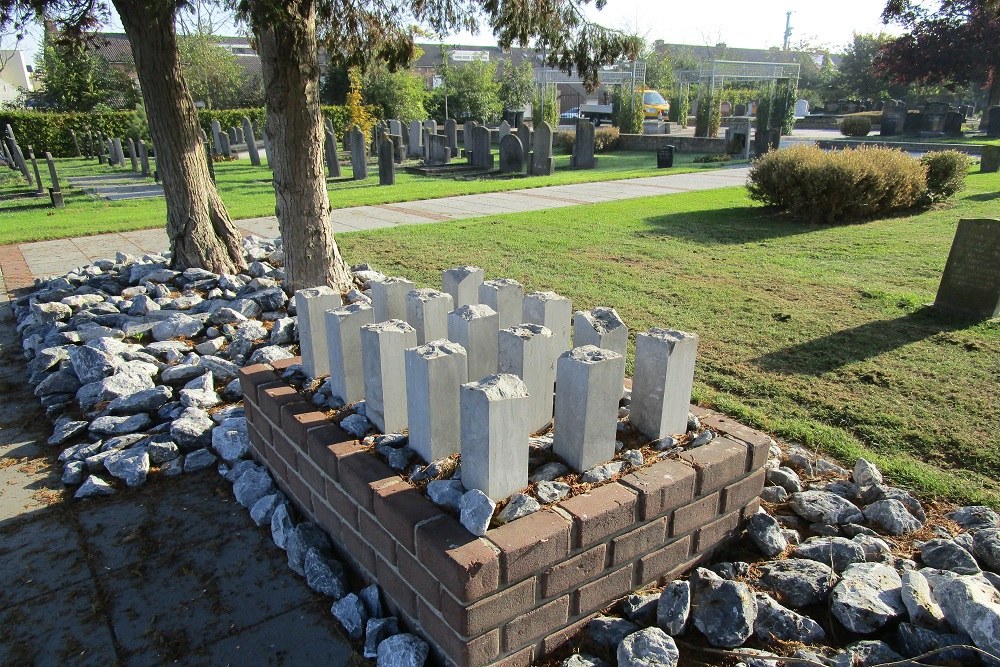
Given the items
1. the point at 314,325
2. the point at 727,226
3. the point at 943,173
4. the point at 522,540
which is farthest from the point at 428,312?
the point at 943,173

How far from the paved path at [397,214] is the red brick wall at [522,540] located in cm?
680

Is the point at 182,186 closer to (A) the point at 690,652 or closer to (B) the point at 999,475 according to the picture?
(A) the point at 690,652

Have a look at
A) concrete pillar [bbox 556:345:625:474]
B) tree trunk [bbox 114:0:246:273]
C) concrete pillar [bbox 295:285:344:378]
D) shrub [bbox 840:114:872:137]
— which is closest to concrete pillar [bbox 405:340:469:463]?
concrete pillar [bbox 556:345:625:474]

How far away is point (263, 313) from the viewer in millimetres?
5371

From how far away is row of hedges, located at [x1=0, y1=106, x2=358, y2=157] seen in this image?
1147 inches

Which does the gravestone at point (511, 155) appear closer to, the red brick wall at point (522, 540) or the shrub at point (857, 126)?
the red brick wall at point (522, 540)

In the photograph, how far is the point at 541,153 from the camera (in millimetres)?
18922

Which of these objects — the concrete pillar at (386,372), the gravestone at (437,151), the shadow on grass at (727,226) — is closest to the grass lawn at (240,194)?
the gravestone at (437,151)

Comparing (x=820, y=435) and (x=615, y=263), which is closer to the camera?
(x=820, y=435)

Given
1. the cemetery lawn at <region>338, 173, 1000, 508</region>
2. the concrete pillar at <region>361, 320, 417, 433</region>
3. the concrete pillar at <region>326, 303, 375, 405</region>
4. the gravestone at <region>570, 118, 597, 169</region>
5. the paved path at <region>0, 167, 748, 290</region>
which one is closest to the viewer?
the concrete pillar at <region>361, 320, 417, 433</region>

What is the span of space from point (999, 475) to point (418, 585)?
9.20ft

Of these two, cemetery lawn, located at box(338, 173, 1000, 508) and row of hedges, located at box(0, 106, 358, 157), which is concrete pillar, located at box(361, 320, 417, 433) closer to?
cemetery lawn, located at box(338, 173, 1000, 508)

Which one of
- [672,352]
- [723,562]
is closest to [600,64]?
[672,352]

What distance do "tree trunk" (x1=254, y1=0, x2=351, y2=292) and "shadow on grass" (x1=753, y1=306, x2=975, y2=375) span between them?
3542 mm
